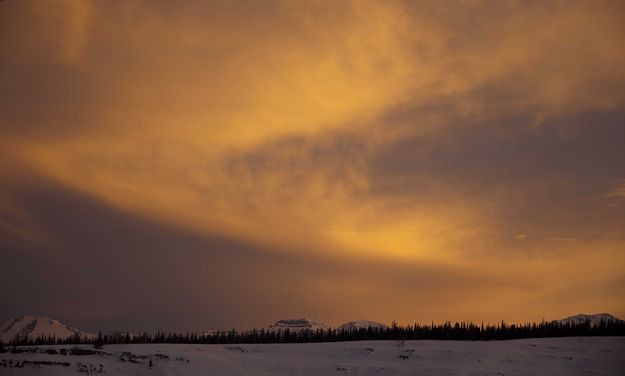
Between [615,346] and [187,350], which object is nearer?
[615,346]

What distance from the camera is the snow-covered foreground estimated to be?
105ft

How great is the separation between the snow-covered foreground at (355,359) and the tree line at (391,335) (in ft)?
9.48

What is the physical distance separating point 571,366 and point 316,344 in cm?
1451

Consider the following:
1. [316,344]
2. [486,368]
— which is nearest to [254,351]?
[316,344]

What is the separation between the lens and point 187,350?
38.0m

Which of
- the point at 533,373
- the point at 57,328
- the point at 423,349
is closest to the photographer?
the point at 533,373

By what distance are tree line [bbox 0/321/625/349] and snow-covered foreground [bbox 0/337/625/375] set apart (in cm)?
289

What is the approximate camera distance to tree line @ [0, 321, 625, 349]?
39062 mm

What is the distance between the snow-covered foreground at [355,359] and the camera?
31.9 m

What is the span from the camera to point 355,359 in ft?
120

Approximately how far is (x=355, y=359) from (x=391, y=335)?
7759mm

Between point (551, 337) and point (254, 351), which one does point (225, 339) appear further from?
point (551, 337)

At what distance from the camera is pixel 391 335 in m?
43.8

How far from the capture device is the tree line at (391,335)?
128 feet
